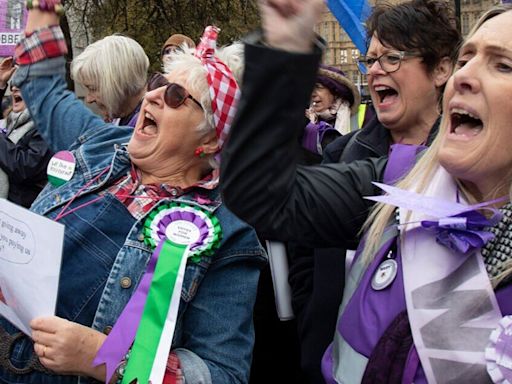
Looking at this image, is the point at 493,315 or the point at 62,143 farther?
the point at 62,143

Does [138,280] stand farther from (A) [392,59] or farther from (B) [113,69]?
(B) [113,69]

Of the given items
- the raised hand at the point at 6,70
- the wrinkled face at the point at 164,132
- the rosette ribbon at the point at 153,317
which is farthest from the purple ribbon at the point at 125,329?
the raised hand at the point at 6,70

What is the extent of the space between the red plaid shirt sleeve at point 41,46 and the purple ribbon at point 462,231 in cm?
141

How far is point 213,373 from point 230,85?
91 cm

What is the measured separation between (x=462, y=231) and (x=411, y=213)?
0.43ft

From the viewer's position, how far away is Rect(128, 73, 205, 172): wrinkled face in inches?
84.5

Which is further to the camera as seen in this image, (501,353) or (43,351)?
(43,351)

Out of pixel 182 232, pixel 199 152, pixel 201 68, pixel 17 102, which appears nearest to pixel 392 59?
pixel 201 68

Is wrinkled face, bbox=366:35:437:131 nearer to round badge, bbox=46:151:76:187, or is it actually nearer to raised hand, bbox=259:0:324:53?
round badge, bbox=46:151:76:187

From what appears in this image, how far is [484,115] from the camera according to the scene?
145 centimetres

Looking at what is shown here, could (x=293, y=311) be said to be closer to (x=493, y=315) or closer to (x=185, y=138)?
(x=185, y=138)

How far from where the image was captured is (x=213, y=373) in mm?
1937

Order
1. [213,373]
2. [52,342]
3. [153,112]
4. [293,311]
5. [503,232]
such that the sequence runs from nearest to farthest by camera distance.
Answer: [503,232]
[52,342]
[213,373]
[153,112]
[293,311]

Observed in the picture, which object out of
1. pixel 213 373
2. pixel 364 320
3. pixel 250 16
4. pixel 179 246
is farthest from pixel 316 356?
pixel 250 16
